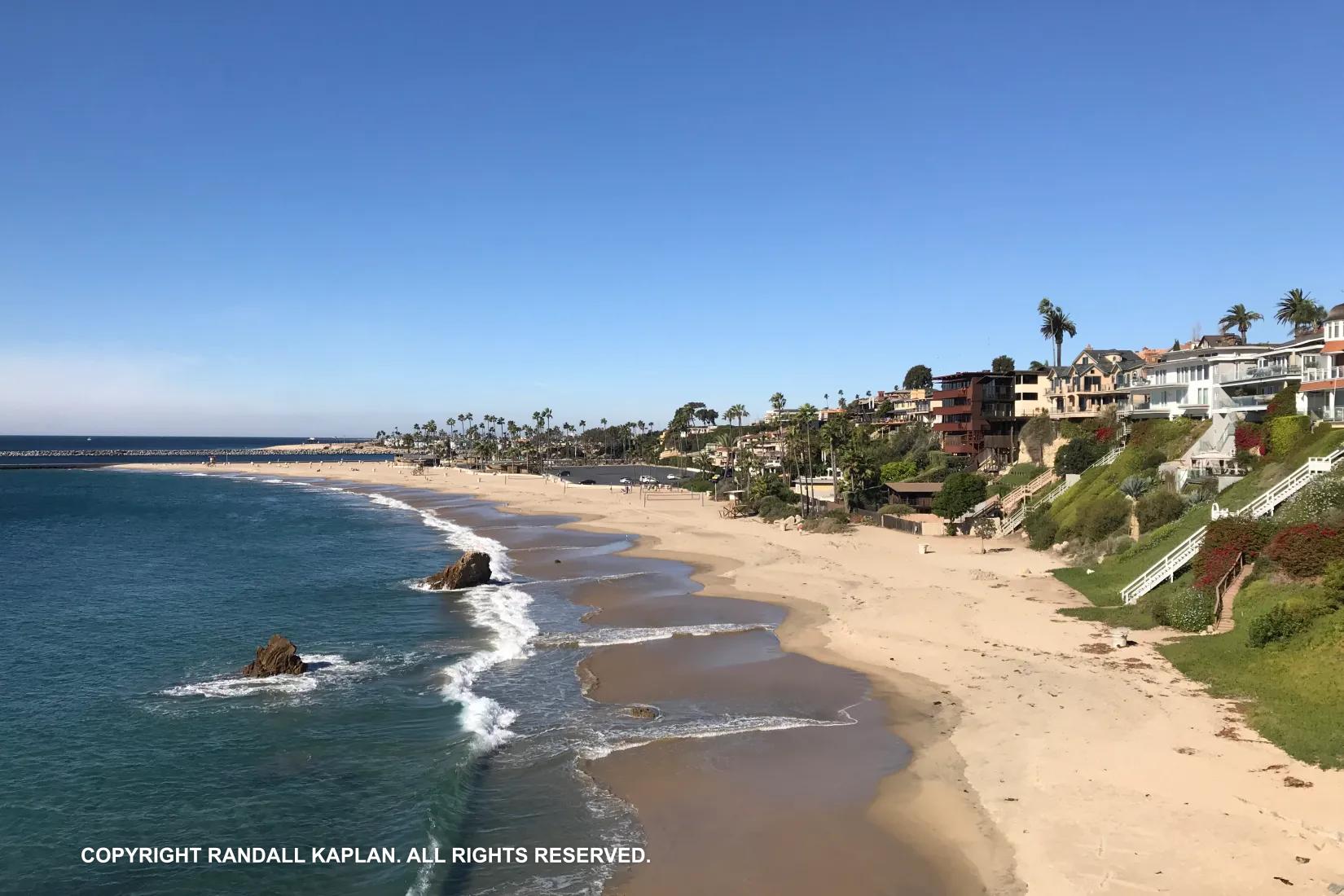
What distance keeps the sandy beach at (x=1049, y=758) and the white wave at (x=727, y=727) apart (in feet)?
2.21

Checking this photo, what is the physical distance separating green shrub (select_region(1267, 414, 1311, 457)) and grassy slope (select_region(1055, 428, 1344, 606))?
100 cm

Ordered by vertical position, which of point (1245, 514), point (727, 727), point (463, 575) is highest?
point (1245, 514)

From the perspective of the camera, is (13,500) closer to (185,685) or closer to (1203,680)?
(185,685)

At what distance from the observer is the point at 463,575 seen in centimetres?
4747

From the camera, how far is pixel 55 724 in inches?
993

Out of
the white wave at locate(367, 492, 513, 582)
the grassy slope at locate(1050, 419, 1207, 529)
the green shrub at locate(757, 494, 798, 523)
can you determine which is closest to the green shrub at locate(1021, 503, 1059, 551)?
the grassy slope at locate(1050, 419, 1207, 529)

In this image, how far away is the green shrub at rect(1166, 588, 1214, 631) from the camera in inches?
1120

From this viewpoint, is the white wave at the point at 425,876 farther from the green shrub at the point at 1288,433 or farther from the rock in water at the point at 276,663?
the green shrub at the point at 1288,433

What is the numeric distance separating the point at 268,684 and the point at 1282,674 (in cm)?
3299

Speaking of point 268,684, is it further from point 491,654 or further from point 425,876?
point 425,876

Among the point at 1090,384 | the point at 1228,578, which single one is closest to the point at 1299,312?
the point at 1090,384

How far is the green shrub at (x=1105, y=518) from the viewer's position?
43938 mm

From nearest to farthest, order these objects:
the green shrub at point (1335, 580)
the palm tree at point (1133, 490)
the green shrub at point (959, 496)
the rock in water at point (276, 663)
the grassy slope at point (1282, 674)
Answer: the grassy slope at point (1282, 674) < the green shrub at point (1335, 580) < the rock in water at point (276, 663) < the palm tree at point (1133, 490) < the green shrub at point (959, 496)

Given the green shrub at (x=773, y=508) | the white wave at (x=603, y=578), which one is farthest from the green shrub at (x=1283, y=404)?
the white wave at (x=603, y=578)
